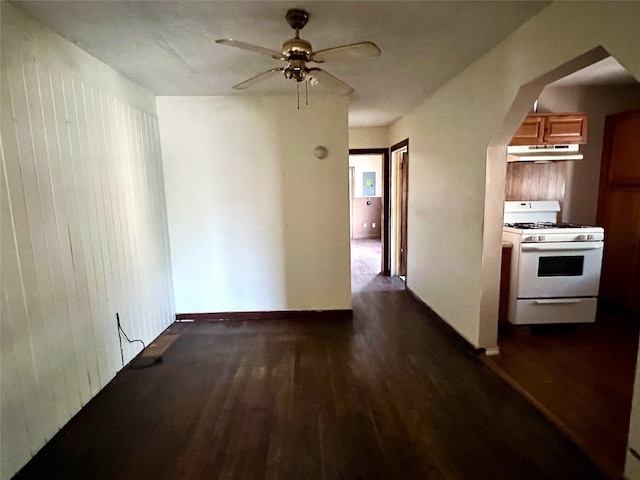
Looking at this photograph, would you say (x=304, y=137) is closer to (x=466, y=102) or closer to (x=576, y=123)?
(x=466, y=102)

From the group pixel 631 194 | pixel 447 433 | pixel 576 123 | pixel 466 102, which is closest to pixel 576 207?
pixel 631 194

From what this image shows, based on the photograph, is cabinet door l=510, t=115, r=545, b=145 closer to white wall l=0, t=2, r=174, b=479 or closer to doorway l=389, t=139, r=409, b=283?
doorway l=389, t=139, r=409, b=283

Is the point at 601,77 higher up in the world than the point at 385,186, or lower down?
higher up

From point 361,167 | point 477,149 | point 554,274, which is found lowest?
point 554,274

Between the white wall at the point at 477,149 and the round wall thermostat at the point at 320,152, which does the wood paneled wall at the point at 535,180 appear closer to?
the white wall at the point at 477,149

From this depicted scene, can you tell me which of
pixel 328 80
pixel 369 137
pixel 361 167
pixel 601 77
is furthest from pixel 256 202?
pixel 361 167

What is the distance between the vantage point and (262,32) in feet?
6.81

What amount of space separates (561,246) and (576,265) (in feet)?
0.77

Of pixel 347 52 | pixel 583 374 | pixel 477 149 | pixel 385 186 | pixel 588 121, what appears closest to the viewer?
pixel 347 52

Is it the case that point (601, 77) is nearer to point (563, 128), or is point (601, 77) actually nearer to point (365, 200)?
point (563, 128)

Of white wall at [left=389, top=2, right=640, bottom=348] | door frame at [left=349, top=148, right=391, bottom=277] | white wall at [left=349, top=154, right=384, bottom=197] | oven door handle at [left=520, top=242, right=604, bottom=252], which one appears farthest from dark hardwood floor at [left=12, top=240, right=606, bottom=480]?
white wall at [left=349, top=154, right=384, bottom=197]

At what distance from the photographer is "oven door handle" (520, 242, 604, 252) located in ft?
9.75

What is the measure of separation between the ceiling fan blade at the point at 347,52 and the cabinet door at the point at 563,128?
240 cm

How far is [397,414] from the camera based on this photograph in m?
2.08
